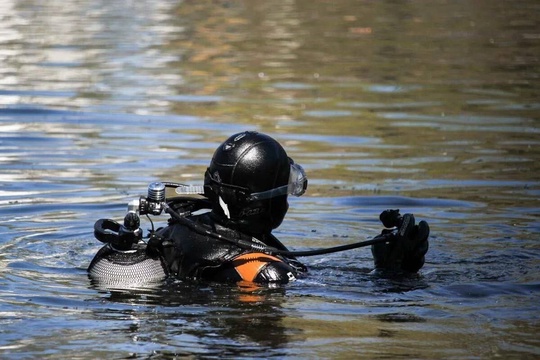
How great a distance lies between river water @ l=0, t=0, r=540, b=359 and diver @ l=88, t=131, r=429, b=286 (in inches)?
6.6

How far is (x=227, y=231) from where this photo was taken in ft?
23.6

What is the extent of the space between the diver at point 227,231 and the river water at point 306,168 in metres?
0.17

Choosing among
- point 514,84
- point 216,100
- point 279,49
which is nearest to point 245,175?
point 216,100

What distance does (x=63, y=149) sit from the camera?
1332 centimetres

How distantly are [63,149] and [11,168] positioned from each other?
123cm

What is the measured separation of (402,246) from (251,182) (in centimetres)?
108

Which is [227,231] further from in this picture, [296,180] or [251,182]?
[296,180]

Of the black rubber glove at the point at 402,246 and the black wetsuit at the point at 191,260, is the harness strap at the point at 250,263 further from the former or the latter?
the black rubber glove at the point at 402,246

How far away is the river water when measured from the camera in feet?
21.6

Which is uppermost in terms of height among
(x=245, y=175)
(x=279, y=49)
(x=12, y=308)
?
(x=245, y=175)

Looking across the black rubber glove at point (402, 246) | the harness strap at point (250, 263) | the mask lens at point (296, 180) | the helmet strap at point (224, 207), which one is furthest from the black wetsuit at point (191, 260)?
the black rubber glove at point (402, 246)

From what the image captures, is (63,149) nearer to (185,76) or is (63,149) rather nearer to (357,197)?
(357,197)

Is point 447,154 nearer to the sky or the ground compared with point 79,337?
nearer to the ground

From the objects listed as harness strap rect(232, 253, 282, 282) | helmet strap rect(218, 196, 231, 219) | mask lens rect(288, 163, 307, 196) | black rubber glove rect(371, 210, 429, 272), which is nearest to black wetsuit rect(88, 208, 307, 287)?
harness strap rect(232, 253, 282, 282)
